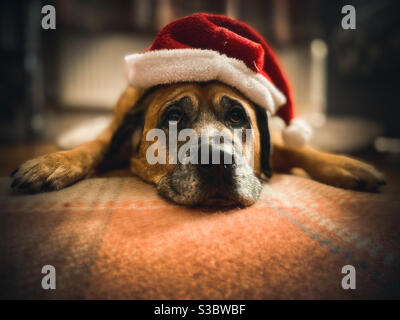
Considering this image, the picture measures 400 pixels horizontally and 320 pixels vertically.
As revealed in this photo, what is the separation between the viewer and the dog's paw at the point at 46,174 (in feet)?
3.25

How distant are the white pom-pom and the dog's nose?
671 millimetres

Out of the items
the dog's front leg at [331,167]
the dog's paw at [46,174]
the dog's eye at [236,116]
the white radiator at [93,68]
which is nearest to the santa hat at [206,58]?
the dog's eye at [236,116]

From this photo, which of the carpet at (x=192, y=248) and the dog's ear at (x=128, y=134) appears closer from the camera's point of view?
the carpet at (x=192, y=248)

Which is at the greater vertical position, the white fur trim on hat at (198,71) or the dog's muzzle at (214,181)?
the white fur trim on hat at (198,71)

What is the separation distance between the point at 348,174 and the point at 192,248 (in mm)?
922

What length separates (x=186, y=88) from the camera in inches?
48.1

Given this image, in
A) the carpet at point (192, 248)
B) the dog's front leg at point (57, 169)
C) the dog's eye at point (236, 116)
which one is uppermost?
the dog's eye at point (236, 116)

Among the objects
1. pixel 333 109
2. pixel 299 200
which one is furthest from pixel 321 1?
pixel 299 200

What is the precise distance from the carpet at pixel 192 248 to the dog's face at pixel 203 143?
0.25 feet

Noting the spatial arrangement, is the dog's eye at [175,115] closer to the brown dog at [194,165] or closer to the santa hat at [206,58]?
the brown dog at [194,165]

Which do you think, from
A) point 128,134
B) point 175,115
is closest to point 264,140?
point 175,115

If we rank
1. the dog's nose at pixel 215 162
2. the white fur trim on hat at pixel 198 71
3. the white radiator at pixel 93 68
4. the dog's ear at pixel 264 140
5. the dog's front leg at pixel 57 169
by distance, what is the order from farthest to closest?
1. the white radiator at pixel 93 68
2. the dog's ear at pixel 264 140
3. the white fur trim on hat at pixel 198 71
4. the dog's front leg at pixel 57 169
5. the dog's nose at pixel 215 162

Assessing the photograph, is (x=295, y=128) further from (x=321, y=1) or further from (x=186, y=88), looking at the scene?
(x=321, y=1)
